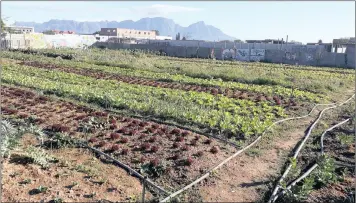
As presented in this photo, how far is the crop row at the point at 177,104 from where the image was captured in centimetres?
1206

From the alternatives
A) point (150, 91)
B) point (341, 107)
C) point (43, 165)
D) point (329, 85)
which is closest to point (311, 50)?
point (329, 85)

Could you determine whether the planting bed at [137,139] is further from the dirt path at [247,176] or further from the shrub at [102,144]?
the dirt path at [247,176]

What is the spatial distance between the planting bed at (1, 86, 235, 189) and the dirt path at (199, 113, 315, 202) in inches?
17.8

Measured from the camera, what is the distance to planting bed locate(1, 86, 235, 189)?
8648 mm

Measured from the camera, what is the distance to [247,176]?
8.63m

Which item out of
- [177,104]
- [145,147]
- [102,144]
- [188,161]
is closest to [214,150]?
[188,161]

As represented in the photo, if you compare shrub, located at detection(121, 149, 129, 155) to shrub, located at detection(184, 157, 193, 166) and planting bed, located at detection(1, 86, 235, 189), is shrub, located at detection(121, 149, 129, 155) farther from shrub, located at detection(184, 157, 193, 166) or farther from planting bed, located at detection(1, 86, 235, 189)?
shrub, located at detection(184, 157, 193, 166)

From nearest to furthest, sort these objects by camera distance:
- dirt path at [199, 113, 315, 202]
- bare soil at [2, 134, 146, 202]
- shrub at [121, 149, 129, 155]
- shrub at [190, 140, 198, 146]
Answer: bare soil at [2, 134, 146, 202], dirt path at [199, 113, 315, 202], shrub at [121, 149, 129, 155], shrub at [190, 140, 198, 146]

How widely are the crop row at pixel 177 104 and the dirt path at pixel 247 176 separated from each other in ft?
3.51

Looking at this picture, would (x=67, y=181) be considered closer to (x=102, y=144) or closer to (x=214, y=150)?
(x=102, y=144)

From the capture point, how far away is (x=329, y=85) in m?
21.8

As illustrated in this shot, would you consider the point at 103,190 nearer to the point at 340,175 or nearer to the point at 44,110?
the point at 340,175

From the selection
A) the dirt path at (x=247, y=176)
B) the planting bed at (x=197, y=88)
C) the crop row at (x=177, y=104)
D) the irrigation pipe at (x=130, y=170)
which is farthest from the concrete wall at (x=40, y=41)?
the dirt path at (x=247, y=176)

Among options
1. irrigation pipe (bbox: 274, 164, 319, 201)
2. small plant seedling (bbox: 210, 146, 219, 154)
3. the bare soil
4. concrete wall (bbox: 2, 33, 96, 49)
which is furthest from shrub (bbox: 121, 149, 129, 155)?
concrete wall (bbox: 2, 33, 96, 49)
